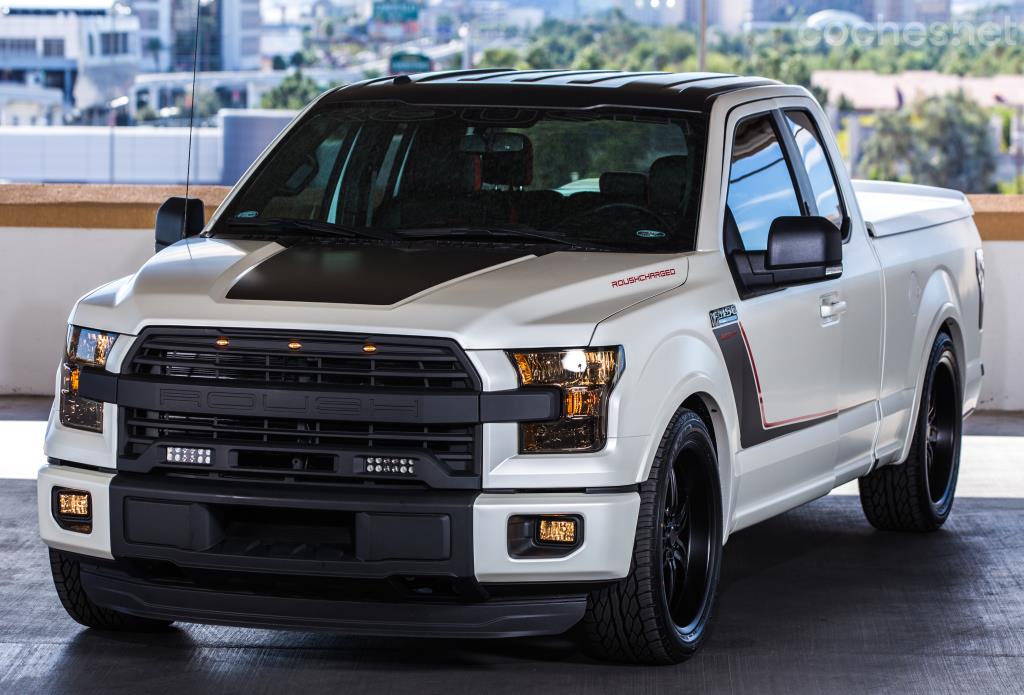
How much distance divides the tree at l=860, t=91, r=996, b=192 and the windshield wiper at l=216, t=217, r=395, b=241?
4160cm

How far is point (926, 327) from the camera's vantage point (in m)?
7.84

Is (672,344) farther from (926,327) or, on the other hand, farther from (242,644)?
(926,327)

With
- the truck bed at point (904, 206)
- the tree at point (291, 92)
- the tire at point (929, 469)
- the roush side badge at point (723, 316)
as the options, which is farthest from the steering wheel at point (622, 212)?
the tree at point (291, 92)

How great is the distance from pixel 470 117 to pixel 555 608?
199 cm

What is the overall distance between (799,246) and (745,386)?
1.63 ft

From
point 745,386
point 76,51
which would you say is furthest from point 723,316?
point 76,51

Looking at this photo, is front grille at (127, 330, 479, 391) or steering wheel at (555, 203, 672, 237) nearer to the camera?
front grille at (127, 330, 479, 391)

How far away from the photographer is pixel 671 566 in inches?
225

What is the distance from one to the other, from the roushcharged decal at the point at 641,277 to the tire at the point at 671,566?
0.40m

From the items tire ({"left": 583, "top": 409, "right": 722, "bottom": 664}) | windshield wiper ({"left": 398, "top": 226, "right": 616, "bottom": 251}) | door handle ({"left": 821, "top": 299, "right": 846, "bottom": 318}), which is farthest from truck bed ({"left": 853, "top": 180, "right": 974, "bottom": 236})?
tire ({"left": 583, "top": 409, "right": 722, "bottom": 664})

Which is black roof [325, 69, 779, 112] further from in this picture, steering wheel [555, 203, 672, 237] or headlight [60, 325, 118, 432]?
headlight [60, 325, 118, 432]

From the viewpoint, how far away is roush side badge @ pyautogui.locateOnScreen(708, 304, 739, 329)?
5809 mm

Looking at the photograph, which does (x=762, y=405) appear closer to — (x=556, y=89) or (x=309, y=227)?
(x=556, y=89)

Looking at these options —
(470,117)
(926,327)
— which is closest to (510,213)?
(470,117)
